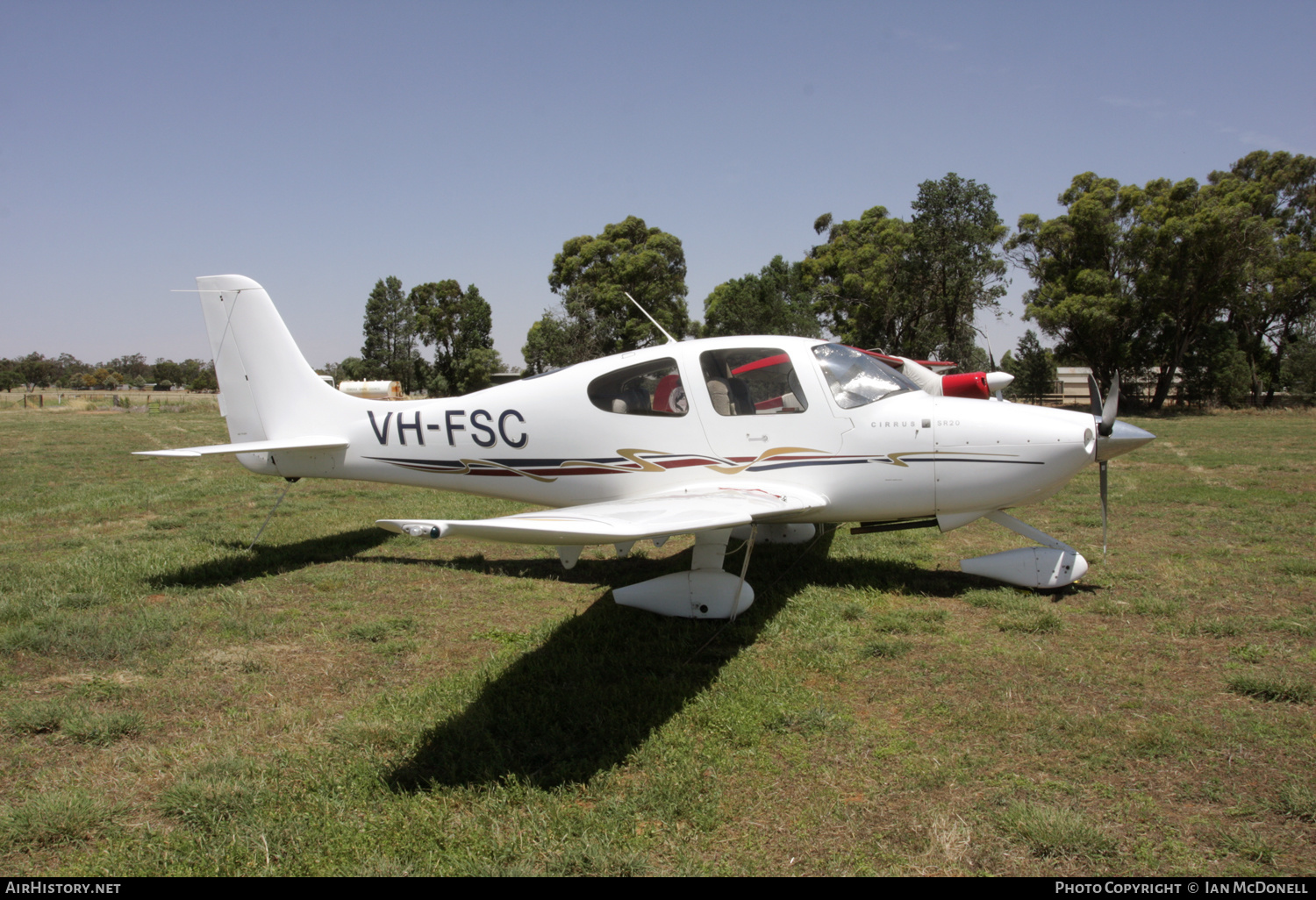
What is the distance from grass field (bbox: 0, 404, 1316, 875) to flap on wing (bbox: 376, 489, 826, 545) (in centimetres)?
95

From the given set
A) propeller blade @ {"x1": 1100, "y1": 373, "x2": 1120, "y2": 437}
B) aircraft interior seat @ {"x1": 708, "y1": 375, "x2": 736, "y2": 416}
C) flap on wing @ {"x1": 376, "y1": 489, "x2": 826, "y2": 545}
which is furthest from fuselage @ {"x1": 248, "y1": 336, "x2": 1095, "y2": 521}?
flap on wing @ {"x1": 376, "y1": 489, "x2": 826, "y2": 545}

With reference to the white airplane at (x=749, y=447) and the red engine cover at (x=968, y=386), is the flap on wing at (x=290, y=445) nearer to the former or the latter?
the white airplane at (x=749, y=447)

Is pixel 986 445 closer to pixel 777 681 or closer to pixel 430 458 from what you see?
pixel 777 681

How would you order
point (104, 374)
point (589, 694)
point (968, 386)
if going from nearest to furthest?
point (589, 694) < point (968, 386) < point (104, 374)

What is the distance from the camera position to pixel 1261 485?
11.5 metres

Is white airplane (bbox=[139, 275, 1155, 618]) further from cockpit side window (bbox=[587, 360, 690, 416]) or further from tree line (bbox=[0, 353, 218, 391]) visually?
tree line (bbox=[0, 353, 218, 391])

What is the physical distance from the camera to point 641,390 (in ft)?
20.4

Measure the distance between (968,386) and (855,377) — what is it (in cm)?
778

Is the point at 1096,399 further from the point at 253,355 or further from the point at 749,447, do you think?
the point at 253,355

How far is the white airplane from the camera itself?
18.5 ft

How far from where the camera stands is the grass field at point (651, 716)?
2914mm

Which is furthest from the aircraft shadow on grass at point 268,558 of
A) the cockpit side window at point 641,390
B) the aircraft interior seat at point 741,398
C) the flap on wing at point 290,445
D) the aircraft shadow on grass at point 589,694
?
the aircraft interior seat at point 741,398

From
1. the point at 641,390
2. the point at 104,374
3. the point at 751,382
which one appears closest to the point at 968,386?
the point at 751,382

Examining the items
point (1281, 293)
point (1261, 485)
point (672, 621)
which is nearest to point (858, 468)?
point (672, 621)
